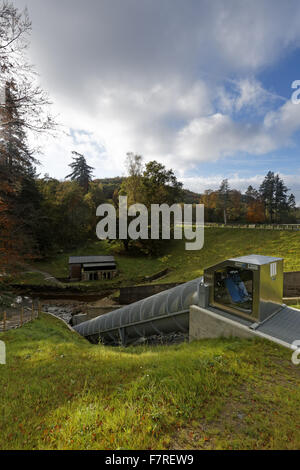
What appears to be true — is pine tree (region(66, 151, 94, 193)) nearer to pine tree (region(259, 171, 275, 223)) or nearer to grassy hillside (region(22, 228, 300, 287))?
grassy hillside (region(22, 228, 300, 287))

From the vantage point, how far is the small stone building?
28.3 metres

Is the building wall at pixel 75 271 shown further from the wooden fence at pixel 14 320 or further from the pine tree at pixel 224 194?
the pine tree at pixel 224 194

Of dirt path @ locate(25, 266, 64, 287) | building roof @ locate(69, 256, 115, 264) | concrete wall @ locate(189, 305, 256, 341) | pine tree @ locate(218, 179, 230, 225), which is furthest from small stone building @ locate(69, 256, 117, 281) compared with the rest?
pine tree @ locate(218, 179, 230, 225)

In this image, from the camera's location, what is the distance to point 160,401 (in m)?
4.03

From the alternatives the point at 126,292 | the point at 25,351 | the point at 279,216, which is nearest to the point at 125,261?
the point at 126,292

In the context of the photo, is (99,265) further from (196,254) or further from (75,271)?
(196,254)

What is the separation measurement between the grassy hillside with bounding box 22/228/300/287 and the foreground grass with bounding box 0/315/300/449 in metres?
19.2

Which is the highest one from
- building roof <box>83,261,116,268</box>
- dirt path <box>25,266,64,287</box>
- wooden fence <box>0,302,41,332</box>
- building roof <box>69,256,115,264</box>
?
building roof <box>69,256,115,264</box>

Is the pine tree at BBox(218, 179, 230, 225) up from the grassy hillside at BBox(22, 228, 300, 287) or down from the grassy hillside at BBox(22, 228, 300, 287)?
up

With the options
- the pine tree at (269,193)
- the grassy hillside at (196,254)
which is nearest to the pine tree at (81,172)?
the grassy hillside at (196,254)

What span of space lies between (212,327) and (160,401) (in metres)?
3.85

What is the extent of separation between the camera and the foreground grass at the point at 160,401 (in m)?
3.26
